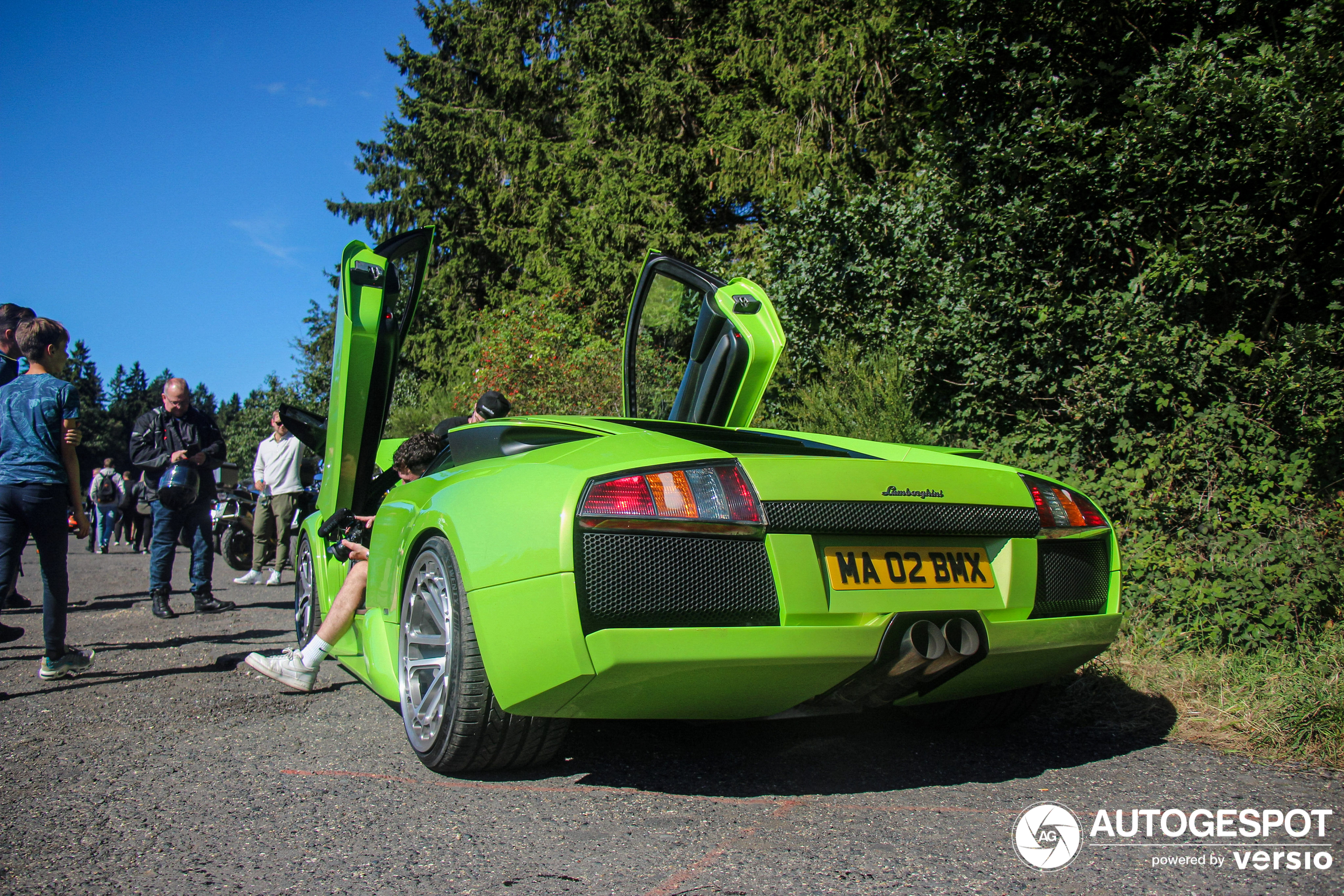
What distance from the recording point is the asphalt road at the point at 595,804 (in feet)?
6.50

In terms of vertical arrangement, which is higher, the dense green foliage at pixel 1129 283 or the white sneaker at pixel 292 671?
the dense green foliage at pixel 1129 283

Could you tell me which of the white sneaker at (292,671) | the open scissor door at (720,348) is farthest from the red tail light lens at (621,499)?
the open scissor door at (720,348)

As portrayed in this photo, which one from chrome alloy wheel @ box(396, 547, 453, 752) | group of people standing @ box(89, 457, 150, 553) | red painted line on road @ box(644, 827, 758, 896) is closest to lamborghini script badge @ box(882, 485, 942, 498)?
red painted line on road @ box(644, 827, 758, 896)

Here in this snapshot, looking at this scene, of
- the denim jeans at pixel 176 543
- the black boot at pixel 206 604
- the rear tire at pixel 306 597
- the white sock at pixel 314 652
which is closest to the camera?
the white sock at pixel 314 652

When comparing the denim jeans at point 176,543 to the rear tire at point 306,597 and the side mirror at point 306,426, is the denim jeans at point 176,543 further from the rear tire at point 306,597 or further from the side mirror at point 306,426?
the side mirror at point 306,426

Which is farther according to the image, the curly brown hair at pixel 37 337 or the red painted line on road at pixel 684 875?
the curly brown hair at pixel 37 337

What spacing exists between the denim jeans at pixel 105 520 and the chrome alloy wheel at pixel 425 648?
1442 centimetres

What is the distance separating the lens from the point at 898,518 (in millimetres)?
2447

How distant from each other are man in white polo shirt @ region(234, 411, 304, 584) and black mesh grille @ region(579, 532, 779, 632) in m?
6.57

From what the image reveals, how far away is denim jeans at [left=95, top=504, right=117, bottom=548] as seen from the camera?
14789 millimetres

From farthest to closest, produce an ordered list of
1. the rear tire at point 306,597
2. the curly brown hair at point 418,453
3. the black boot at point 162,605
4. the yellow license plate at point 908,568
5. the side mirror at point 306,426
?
1. the black boot at point 162,605
2. the side mirror at point 306,426
3. the rear tire at point 306,597
4. the curly brown hair at point 418,453
5. the yellow license plate at point 908,568

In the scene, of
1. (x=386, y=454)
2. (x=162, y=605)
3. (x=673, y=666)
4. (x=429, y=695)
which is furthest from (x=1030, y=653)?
(x=162, y=605)

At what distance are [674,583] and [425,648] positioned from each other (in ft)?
3.52
